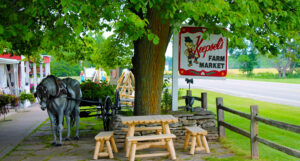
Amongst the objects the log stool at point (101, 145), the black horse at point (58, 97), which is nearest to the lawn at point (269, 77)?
the black horse at point (58, 97)

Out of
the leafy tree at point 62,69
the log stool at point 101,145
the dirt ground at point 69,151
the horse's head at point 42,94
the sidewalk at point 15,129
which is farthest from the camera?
the leafy tree at point 62,69

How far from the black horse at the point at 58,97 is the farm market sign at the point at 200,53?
3.01 meters

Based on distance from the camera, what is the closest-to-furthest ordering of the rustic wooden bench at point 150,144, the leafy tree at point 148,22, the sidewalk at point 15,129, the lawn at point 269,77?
the leafy tree at point 148,22 < the rustic wooden bench at point 150,144 < the sidewalk at point 15,129 < the lawn at point 269,77

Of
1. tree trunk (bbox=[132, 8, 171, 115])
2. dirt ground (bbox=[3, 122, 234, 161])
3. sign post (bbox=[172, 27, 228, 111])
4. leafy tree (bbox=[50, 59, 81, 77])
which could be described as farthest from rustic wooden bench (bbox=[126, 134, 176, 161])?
leafy tree (bbox=[50, 59, 81, 77])

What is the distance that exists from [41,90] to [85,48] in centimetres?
484

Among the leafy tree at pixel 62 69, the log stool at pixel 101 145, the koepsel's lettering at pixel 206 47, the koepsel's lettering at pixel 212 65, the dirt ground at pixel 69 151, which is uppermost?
the leafy tree at pixel 62 69

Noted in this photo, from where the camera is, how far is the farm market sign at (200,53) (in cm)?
766

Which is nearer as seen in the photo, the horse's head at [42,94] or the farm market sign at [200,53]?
the horse's head at [42,94]

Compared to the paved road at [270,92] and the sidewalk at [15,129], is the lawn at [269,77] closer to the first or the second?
the paved road at [270,92]

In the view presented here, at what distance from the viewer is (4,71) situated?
1611 centimetres

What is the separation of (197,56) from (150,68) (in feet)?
4.99

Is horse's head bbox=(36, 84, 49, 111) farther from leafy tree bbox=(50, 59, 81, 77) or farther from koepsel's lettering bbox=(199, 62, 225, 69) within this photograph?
leafy tree bbox=(50, 59, 81, 77)

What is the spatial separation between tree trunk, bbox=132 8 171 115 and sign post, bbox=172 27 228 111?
0.65 metres

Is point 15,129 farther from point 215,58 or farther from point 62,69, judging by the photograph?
point 62,69
